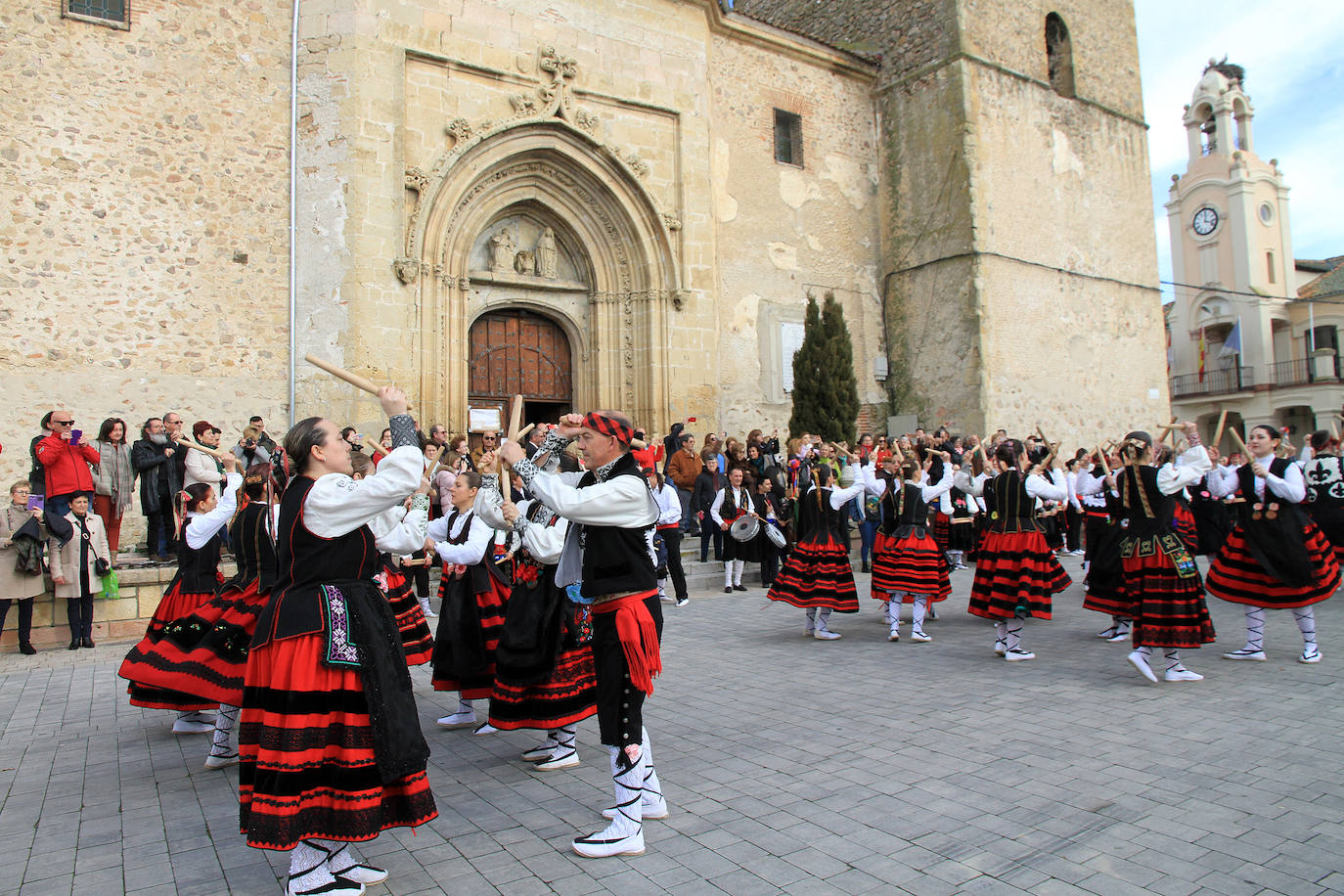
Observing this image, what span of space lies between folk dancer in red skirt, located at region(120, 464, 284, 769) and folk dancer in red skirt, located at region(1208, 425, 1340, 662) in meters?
7.39

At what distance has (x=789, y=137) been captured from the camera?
1950 centimetres

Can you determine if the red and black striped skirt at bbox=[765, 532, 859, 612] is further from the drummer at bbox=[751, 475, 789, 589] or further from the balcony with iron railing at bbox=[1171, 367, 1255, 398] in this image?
the balcony with iron railing at bbox=[1171, 367, 1255, 398]

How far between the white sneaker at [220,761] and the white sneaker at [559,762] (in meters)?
1.72

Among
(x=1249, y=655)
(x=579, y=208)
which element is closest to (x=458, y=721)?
(x=1249, y=655)

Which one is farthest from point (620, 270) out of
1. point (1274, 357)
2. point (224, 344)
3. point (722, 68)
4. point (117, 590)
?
point (1274, 357)

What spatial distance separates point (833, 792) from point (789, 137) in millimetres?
17466

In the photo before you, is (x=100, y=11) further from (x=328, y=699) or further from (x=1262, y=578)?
(x=1262, y=578)

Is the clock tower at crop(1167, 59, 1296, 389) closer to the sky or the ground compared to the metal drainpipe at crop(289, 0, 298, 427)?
closer to the sky

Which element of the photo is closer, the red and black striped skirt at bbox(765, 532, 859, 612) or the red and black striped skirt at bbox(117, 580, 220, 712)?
the red and black striped skirt at bbox(117, 580, 220, 712)

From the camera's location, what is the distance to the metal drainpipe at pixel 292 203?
1294 centimetres

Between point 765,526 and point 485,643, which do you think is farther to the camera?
point 765,526

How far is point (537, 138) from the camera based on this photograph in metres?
14.9

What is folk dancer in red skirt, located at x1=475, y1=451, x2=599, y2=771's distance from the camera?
4918 millimetres

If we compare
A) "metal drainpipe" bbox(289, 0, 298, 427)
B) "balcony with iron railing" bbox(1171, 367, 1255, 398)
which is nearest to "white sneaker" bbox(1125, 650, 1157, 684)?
"metal drainpipe" bbox(289, 0, 298, 427)
